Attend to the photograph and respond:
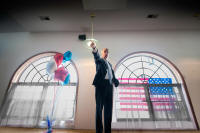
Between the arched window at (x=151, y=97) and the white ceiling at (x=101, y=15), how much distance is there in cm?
88

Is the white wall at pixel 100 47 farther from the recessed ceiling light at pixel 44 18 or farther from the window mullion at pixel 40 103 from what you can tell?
the window mullion at pixel 40 103

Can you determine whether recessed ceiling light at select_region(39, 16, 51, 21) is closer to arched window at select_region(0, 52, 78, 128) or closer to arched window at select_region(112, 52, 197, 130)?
arched window at select_region(0, 52, 78, 128)

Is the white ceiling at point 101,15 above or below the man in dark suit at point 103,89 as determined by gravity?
above

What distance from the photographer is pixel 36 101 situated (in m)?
2.22

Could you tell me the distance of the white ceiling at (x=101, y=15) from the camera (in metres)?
2.11

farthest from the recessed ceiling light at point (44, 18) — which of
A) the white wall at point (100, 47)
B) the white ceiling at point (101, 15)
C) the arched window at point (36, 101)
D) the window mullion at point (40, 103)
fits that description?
the window mullion at point (40, 103)

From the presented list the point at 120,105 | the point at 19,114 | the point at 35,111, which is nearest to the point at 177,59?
the point at 120,105

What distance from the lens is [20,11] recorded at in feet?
7.47

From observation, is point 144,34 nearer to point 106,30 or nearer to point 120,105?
point 106,30

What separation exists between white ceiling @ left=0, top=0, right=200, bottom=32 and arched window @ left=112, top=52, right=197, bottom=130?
88 cm

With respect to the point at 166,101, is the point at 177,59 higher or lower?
higher

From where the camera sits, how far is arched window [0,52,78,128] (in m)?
2.07

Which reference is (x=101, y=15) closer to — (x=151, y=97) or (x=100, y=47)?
(x=100, y=47)

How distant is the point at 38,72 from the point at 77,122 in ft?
5.61
